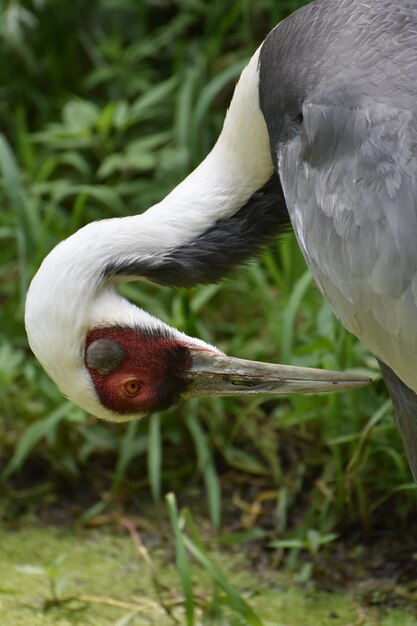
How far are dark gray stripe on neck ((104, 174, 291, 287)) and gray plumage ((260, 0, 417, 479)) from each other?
27 centimetres

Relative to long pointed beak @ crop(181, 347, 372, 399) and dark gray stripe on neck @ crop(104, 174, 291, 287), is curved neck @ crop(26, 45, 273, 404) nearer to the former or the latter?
dark gray stripe on neck @ crop(104, 174, 291, 287)

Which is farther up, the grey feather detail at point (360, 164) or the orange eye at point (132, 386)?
the grey feather detail at point (360, 164)

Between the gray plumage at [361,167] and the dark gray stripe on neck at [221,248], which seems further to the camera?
the dark gray stripe on neck at [221,248]

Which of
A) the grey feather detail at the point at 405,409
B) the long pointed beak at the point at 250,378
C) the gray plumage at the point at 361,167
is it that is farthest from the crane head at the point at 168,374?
the gray plumage at the point at 361,167

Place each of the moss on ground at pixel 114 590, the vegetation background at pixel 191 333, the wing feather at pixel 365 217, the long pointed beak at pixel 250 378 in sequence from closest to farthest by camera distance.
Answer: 1. the wing feather at pixel 365 217
2. the long pointed beak at pixel 250 378
3. the moss on ground at pixel 114 590
4. the vegetation background at pixel 191 333

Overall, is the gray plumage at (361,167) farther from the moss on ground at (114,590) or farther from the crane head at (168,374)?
the moss on ground at (114,590)

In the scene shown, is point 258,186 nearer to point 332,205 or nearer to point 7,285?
point 332,205

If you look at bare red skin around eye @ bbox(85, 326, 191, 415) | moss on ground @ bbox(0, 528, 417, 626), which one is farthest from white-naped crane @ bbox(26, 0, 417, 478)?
moss on ground @ bbox(0, 528, 417, 626)

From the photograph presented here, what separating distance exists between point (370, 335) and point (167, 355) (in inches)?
23.6

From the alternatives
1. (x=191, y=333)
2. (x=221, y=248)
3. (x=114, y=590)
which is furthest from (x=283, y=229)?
(x=114, y=590)

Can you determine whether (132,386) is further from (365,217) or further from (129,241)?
(365,217)

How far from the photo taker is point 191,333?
429 centimetres

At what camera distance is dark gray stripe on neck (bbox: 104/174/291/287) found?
3.31m

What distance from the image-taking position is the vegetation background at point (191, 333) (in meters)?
4.02
